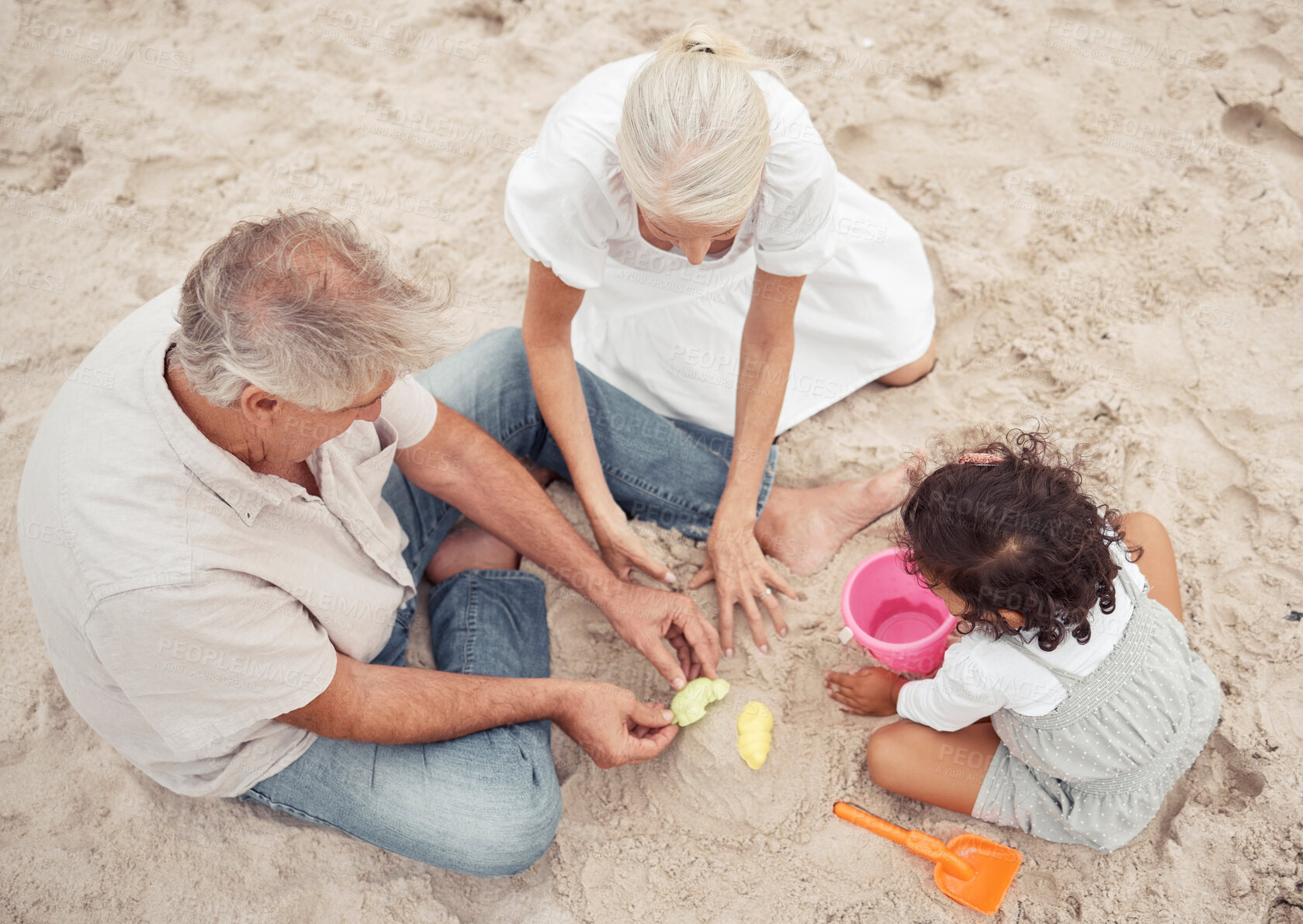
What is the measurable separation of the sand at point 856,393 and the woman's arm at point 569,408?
16cm

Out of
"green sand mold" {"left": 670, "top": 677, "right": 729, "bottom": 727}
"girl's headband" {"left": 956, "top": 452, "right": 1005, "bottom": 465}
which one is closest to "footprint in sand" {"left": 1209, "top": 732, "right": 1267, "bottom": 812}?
"girl's headband" {"left": 956, "top": 452, "right": 1005, "bottom": 465}

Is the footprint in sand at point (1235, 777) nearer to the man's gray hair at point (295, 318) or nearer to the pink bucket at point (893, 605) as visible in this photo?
the pink bucket at point (893, 605)

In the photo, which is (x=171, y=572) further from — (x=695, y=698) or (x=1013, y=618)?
(x=1013, y=618)

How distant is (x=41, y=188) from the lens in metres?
2.59

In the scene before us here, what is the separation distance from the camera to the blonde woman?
1.40 metres

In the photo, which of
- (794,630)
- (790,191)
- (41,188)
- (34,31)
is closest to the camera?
(790,191)

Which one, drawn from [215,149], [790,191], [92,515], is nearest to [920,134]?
[790,191]

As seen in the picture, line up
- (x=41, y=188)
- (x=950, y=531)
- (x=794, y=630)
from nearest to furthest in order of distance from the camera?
1. (x=950, y=531)
2. (x=794, y=630)
3. (x=41, y=188)

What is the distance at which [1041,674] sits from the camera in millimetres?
1537

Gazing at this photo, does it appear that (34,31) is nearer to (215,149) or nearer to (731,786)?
(215,149)

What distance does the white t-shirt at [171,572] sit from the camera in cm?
123

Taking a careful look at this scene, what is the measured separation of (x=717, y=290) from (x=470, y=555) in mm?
863

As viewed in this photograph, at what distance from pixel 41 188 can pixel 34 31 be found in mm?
667

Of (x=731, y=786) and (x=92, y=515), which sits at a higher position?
(x=92, y=515)
